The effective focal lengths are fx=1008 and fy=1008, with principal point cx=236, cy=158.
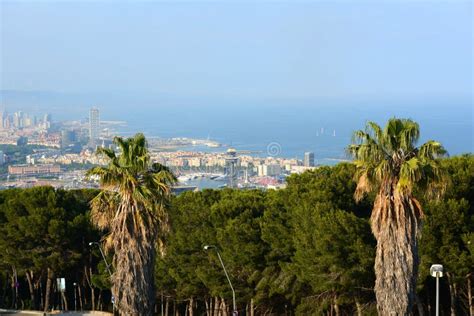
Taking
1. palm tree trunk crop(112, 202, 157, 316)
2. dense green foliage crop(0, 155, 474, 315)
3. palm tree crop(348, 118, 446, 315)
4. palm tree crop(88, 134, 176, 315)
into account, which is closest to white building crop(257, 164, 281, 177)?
dense green foliage crop(0, 155, 474, 315)

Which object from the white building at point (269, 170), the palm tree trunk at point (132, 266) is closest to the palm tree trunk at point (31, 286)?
the palm tree trunk at point (132, 266)

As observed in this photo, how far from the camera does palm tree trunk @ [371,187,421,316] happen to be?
19.6 metres

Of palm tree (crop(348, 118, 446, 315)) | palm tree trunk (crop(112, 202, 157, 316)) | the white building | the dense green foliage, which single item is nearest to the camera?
palm tree (crop(348, 118, 446, 315))

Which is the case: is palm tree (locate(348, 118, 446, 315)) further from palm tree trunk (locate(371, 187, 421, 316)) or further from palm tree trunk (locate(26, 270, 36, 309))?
palm tree trunk (locate(26, 270, 36, 309))

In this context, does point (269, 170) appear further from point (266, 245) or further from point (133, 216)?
point (133, 216)

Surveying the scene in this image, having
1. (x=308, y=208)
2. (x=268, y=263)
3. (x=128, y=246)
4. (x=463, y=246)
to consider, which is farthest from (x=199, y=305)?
(x=128, y=246)

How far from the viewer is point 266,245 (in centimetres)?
3716

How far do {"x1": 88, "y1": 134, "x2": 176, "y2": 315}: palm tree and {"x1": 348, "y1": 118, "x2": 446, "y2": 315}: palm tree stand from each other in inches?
164

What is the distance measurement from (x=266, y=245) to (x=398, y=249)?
17.7m

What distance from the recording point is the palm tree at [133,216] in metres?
20.3

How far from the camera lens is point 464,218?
30.2 meters

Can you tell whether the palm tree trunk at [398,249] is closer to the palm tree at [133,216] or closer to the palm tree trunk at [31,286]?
the palm tree at [133,216]

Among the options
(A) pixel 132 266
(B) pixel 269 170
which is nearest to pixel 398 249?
(A) pixel 132 266

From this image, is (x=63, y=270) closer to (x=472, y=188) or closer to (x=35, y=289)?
(x=35, y=289)
